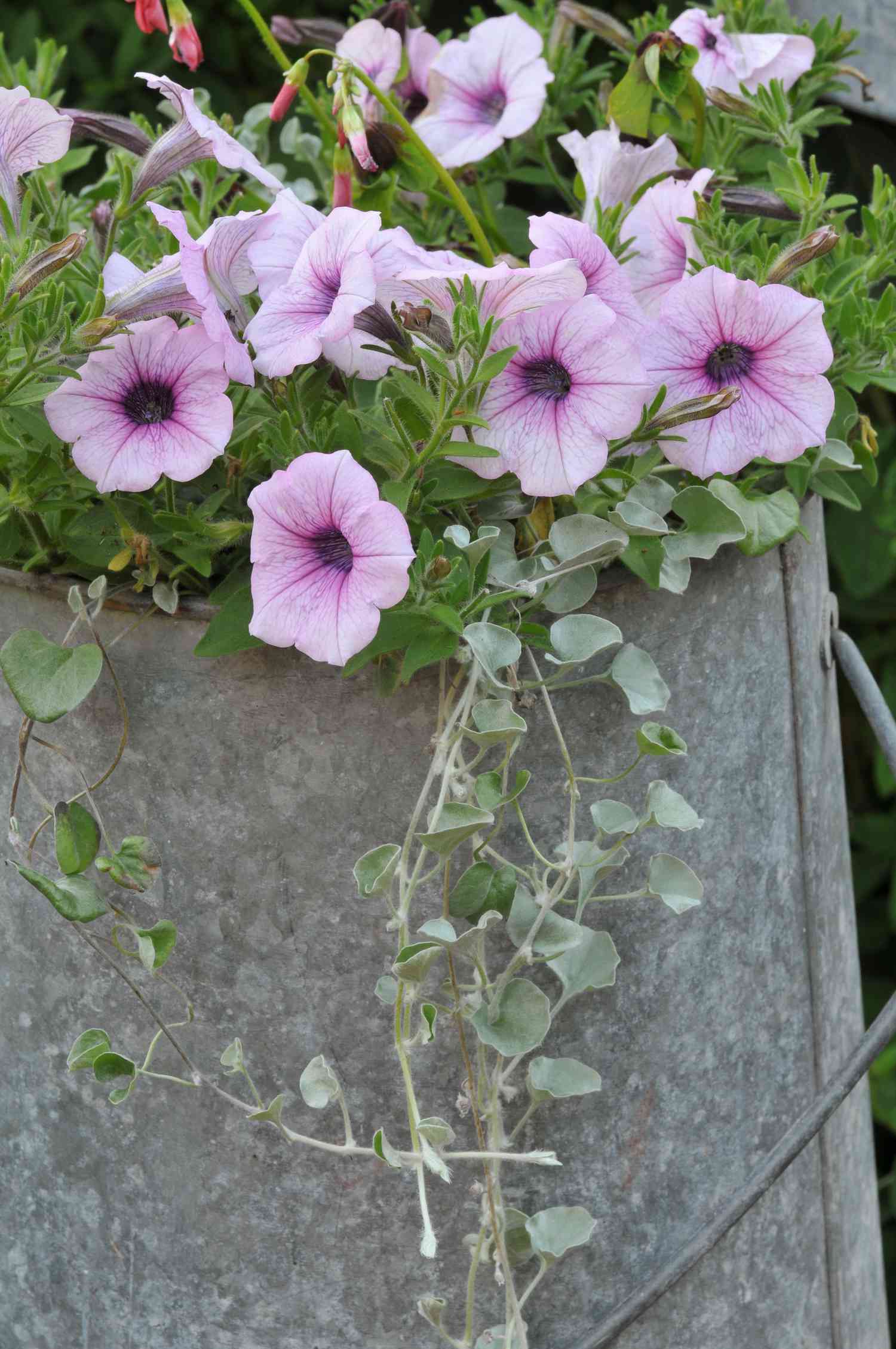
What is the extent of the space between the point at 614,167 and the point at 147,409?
0.35 metres

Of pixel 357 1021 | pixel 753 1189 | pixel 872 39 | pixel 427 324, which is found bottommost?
pixel 753 1189

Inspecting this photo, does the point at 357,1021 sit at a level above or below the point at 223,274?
below

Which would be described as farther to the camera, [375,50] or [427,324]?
[375,50]

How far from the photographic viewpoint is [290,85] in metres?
0.78

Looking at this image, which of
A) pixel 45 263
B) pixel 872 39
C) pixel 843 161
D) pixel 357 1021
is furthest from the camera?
pixel 843 161

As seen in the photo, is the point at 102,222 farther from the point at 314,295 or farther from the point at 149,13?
the point at 314,295

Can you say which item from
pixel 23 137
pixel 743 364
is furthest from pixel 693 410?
pixel 23 137

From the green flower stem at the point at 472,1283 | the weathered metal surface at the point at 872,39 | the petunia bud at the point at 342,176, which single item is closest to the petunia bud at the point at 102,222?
the petunia bud at the point at 342,176

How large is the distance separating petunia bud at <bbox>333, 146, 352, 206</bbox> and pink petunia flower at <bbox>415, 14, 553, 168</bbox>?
0.24 m

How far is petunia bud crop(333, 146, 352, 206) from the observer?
78 cm

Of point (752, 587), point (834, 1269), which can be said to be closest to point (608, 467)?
point (752, 587)

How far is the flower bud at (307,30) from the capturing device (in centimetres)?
108

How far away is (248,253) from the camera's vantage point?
70 cm

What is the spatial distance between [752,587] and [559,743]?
0.53 ft
